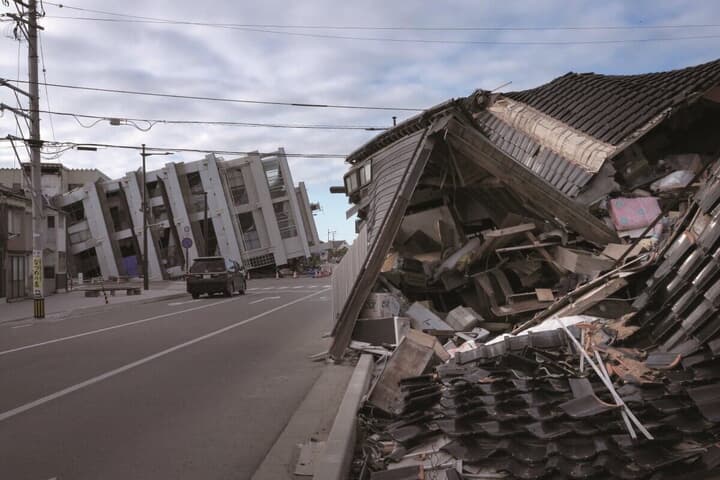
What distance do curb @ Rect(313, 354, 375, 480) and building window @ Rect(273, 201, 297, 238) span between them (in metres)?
50.3

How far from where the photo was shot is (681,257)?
5.98m

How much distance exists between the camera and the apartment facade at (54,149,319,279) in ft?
179

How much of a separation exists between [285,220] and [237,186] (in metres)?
5.62

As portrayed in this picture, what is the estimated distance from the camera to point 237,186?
184 feet

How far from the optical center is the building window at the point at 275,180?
A: 2240 inches

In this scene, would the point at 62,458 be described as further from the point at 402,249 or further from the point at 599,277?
the point at 402,249

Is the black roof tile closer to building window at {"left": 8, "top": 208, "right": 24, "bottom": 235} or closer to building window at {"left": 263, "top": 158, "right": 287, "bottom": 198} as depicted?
building window at {"left": 8, "top": 208, "right": 24, "bottom": 235}

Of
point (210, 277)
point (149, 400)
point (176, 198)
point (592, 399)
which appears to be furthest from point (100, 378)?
point (176, 198)

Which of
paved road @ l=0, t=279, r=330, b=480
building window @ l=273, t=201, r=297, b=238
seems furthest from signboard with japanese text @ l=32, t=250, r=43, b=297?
building window @ l=273, t=201, r=297, b=238

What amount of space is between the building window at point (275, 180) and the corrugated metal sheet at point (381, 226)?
46.7 m

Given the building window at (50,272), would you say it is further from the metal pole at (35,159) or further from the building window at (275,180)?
the building window at (275,180)

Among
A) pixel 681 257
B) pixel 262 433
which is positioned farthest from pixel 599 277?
pixel 262 433

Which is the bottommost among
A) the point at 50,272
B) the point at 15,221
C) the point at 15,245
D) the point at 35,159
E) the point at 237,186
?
the point at 50,272

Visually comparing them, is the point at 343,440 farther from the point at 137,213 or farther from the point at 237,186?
the point at 137,213
